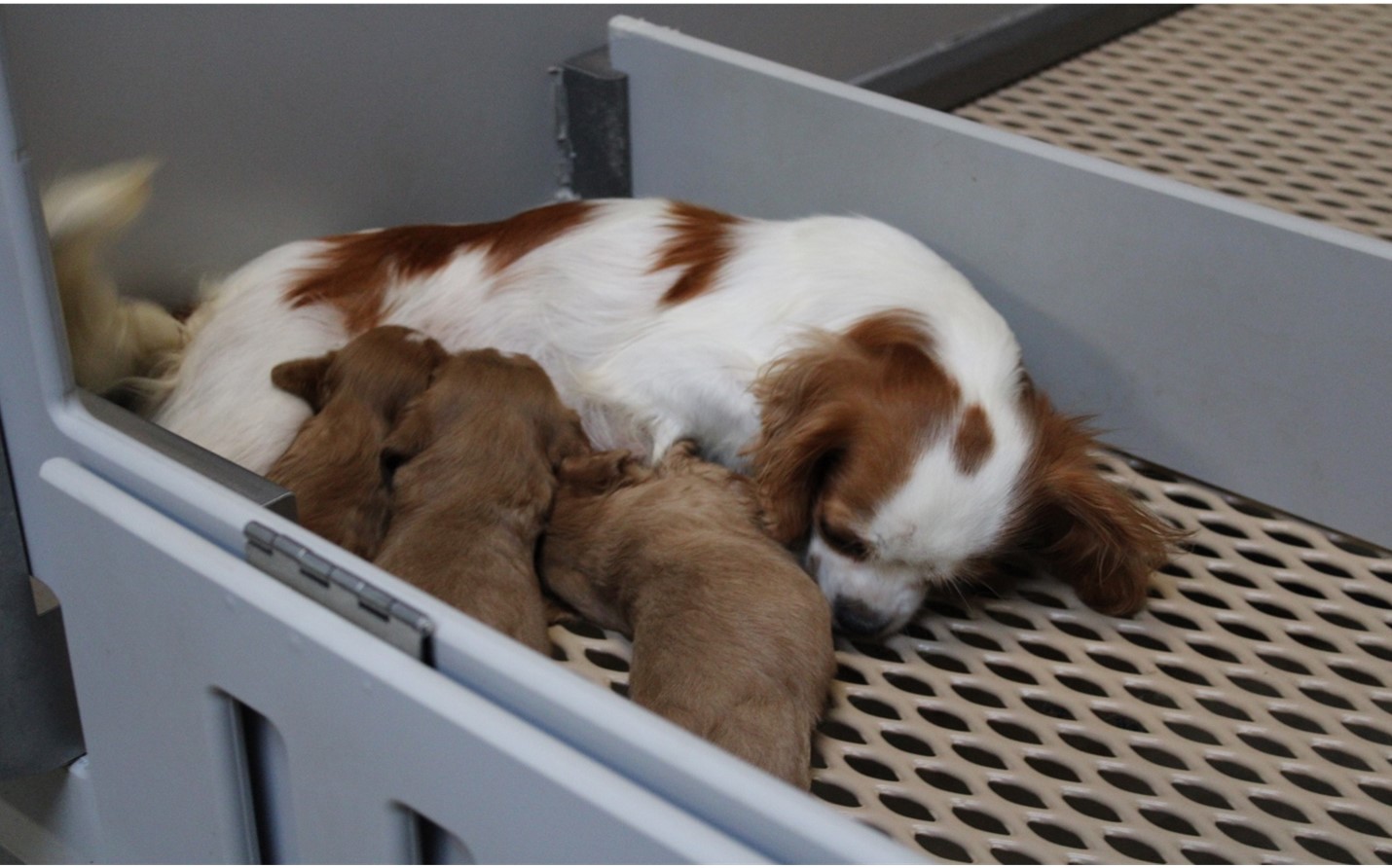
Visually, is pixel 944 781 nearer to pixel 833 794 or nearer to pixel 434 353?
pixel 833 794

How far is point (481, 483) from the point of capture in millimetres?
1425

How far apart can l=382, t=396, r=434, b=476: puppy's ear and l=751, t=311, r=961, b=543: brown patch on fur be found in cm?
35

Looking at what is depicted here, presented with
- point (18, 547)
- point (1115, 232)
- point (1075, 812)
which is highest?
point (1115, 232)

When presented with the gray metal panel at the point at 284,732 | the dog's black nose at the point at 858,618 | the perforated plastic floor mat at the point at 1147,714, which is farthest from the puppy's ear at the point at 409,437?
the dog's black nose at the point at 858,618

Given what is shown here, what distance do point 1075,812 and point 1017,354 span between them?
1.71 feet

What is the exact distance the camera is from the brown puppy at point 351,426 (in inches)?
56.3

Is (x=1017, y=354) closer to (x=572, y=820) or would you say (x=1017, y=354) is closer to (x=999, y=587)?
(x=999, y=587)

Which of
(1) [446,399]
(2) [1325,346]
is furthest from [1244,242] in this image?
(1) [446,399]

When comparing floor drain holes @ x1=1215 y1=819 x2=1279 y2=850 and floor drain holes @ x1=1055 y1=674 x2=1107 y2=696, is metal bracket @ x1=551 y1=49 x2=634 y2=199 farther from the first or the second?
floor drain holes @ x1=1215 y1=819 x2=1279 y2=850

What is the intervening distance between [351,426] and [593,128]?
0.73 metres

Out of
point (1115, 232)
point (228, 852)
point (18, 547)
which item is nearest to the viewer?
point (228, 852)

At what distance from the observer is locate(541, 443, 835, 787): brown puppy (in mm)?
1225

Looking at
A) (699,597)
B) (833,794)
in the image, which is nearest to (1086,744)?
(833,794)

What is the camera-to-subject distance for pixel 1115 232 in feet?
5.32
